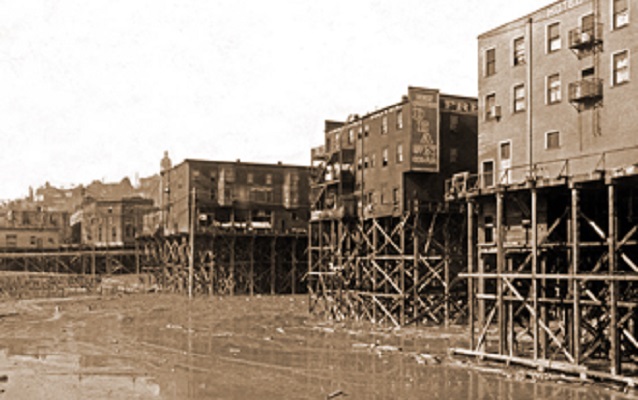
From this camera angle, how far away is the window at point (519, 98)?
110ft

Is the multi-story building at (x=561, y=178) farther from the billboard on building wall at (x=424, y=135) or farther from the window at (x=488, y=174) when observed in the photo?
the billboard on building wall at (x=424, y=135)

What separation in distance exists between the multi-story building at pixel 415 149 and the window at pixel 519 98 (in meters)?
13.9

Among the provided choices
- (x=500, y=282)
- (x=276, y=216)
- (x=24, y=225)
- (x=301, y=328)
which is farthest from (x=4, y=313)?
(x=24, y=225)

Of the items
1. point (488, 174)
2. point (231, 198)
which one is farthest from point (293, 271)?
point (488, 174)

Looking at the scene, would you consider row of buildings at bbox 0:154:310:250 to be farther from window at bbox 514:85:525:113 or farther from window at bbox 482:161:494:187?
window at bbox 514:85:525:113

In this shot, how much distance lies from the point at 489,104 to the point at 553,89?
169 inches

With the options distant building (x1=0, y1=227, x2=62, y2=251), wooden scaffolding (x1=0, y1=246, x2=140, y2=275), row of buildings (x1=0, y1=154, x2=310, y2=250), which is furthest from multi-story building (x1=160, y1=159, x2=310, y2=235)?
distant building (x1=0, y1=227, x2=62, y2=251)

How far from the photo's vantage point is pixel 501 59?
34781mm

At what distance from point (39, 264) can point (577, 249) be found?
9761 centimetres

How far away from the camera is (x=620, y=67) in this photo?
28609 millimetres

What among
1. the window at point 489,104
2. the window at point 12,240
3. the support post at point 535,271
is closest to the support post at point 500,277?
the support post at point 535,271

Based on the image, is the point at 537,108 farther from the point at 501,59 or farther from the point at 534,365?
the point at 534,365

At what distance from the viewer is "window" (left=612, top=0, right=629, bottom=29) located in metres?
28.3

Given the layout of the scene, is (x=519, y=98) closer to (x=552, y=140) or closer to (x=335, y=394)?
(x=552, y=140)
